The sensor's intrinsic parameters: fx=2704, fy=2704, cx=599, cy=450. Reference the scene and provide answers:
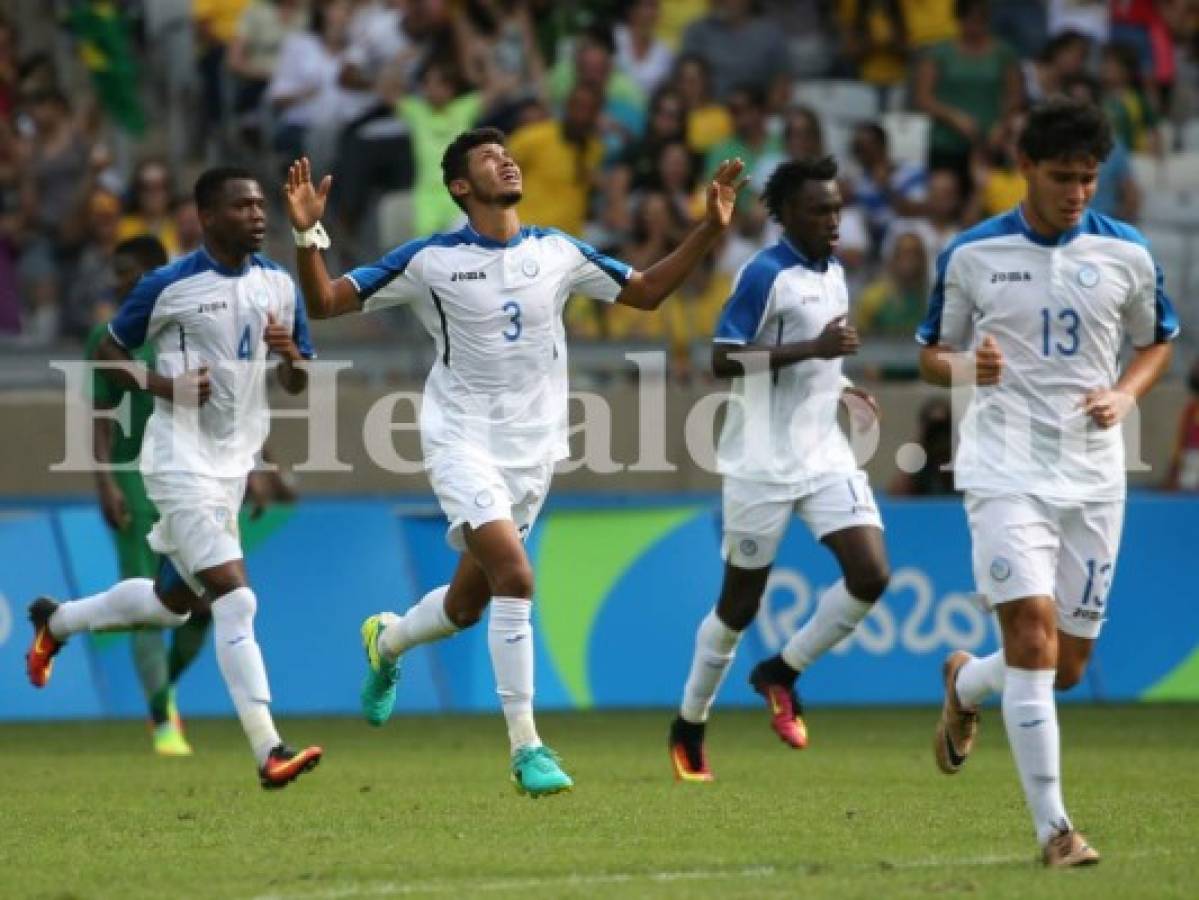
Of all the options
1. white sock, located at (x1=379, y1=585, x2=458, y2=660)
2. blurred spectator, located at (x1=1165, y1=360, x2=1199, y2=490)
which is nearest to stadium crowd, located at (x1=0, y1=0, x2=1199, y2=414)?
blurred spectator, located at (x1=1165, y1=360, x2=1199, y2=490)

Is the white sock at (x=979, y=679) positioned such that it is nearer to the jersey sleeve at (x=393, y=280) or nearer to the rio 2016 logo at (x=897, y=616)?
the jersey sleeve at (x=393, y=280)

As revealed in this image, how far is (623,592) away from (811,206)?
4.61 m

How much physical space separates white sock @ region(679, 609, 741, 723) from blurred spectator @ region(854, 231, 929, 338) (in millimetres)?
6442

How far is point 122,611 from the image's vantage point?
1285 cm

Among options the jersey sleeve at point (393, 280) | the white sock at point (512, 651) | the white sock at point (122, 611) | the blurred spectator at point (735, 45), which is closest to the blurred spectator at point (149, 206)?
the blurred spectator at point (735, 45)

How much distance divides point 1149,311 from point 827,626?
3.68 metres

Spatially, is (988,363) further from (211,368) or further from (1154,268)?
(211,368)

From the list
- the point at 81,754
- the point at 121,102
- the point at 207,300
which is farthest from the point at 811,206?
the point at 121,102

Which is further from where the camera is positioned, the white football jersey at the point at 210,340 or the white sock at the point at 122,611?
the white sock at the point at 122,611

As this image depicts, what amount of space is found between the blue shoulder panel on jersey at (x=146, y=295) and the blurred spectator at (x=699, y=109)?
29.0 feet

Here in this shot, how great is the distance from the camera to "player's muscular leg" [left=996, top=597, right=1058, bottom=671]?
8.51m

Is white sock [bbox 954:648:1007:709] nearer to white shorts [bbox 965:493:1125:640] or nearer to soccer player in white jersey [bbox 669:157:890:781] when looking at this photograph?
white shorts [bbox 965:493:1125:640]

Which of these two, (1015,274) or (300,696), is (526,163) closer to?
(300,696)

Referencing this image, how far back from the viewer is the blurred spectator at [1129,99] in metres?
20.9
